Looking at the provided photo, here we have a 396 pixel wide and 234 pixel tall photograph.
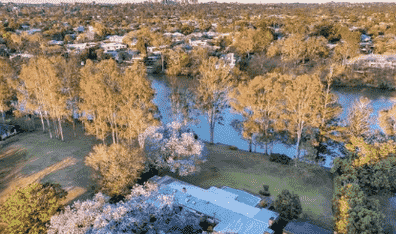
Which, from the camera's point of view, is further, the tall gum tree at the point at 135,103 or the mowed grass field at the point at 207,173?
the tall gum tree at the point at 135,103

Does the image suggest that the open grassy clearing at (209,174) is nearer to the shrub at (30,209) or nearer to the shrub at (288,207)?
the shrub at (288,207)

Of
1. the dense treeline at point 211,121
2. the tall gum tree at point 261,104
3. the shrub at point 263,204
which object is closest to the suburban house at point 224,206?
the shrub at point 263,204

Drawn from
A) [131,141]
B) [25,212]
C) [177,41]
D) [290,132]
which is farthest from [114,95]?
[177,41]

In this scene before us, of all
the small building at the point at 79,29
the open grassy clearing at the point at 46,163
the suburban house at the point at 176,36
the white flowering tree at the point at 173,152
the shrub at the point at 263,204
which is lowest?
the open grassy clearing at the point at 46,163

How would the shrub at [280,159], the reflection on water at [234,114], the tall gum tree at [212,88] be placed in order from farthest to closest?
the reflection on water at [234,114] < the tall gum tree at [212,88] < the shrub at [280,159]

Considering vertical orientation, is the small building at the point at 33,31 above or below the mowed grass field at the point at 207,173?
above

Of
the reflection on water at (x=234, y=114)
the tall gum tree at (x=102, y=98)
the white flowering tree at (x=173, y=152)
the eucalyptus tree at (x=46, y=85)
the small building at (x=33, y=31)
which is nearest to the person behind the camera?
the white flowering tree at (x=173, y=152)

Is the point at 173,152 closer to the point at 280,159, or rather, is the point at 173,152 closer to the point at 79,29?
the point at 280,159

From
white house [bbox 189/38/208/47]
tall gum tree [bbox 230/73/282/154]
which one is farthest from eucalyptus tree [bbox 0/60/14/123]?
white house [bbox 189/38/208/47]
